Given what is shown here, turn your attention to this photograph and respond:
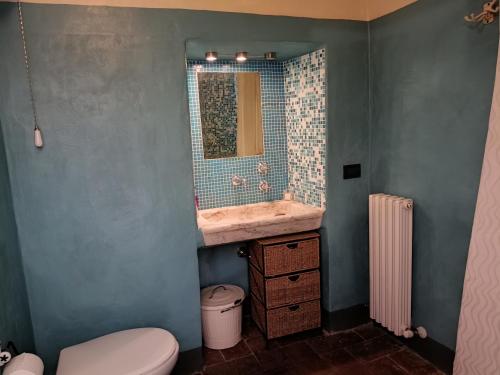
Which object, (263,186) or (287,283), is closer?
(287,283)

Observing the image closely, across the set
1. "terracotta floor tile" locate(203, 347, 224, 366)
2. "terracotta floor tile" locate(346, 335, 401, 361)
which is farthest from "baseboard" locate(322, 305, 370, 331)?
"terracotta floor tile" locate(203, 347, 224, 366)

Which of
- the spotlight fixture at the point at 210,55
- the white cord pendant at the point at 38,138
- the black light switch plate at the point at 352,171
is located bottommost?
the black light switch plate at the point at 352,171

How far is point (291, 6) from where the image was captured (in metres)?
2.26

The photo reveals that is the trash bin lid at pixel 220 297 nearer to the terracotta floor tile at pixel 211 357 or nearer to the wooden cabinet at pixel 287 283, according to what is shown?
the wooden cabinet at pixel 287 283

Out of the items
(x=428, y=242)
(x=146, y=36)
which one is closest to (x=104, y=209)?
(x=146, y=36)

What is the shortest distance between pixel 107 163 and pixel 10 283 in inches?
28.6

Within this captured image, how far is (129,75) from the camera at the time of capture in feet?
6.50

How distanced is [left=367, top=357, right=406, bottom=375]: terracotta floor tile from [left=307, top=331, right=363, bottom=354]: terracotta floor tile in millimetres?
233

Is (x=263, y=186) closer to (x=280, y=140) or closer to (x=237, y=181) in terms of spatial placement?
(x=237, y=181)

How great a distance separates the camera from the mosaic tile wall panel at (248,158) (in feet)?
8.82

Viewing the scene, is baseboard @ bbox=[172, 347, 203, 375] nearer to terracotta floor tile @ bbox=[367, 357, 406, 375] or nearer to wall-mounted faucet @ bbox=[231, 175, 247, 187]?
terracotta floor tile @ bbox=[367, 357, 406, 375]

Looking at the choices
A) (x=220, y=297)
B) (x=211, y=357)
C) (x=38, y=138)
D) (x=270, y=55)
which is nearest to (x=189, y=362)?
(x=211, y=357)

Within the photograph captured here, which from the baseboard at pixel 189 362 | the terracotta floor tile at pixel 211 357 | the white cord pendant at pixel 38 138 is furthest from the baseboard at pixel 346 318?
the white cord pendant at pixel 38 138

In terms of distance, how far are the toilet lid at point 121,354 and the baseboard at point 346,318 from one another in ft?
4.05
